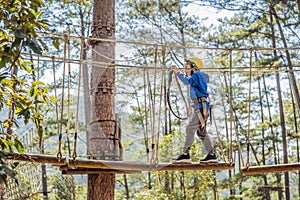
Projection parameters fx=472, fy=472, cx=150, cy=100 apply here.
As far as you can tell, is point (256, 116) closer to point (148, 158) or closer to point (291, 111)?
point (291, 111)

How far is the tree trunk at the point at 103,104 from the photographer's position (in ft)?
10.1

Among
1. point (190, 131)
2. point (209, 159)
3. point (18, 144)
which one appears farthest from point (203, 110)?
point (18, 144)

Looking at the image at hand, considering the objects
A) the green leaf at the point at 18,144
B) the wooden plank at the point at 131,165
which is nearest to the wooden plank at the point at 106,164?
the wooden plank at the point at 131,165

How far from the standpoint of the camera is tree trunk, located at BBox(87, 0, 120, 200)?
10.1 ft

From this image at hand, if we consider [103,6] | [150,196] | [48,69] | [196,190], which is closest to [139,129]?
[103,6]

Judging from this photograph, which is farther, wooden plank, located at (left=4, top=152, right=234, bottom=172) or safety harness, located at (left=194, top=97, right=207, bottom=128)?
safety harness, located at (left=194, top=97, right=207, bottom=128)

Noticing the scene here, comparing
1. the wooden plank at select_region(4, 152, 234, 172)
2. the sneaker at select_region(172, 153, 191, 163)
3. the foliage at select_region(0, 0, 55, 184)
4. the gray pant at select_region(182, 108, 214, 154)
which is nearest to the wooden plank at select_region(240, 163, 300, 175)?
the wooden plank at select_region(4, 152, 234, 172)

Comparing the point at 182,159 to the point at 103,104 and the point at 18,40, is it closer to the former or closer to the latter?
the point at 103,104

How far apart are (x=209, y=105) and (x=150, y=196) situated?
4.50 meters

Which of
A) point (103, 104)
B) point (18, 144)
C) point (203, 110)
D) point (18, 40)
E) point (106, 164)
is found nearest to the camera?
point (18, 40)

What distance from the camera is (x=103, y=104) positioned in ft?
10.5

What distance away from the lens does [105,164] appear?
110 inches

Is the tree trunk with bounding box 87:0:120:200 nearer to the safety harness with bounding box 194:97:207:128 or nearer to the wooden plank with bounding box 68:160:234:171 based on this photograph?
the wooden plank with bounding box 68:160:234:171

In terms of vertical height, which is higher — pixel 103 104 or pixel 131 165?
pixel 103 104
